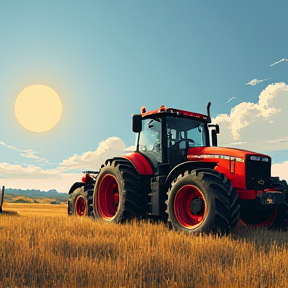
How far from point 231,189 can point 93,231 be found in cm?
293

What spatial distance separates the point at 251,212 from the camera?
9.21 meters

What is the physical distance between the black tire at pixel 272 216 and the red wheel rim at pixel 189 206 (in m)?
2.05

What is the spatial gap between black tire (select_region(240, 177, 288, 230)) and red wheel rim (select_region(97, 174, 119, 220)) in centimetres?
360

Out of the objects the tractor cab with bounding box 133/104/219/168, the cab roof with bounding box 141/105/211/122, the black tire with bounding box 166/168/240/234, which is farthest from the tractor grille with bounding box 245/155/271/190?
the cab roof with bounding box 141/105/211/122

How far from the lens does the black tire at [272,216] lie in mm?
8844

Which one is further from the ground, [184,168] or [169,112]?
[169,112]

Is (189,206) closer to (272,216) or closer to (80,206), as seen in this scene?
(272,216)

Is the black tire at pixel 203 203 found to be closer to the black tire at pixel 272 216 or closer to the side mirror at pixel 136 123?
the side mirror at pixel 136 123

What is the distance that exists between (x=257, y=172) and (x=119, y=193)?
3482 mm

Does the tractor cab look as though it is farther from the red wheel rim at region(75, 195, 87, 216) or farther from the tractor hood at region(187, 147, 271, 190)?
the red wheel rim at region(75, 195, 87, 216)

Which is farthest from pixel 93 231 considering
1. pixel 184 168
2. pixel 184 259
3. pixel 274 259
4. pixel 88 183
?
pixel 88 183

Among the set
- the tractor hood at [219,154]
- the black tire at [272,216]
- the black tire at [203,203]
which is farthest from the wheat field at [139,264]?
the black tire at [272,216]

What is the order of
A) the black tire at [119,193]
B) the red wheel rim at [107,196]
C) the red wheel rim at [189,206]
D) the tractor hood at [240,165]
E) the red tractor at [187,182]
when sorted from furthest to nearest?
the red wheel rim at [107,196]
the black tire at [119,193]
the tractor hood at [240,165]
the red wheel rim at [189,206]
the red tractor at [187,182]

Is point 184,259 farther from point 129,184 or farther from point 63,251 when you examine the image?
point 129,184
